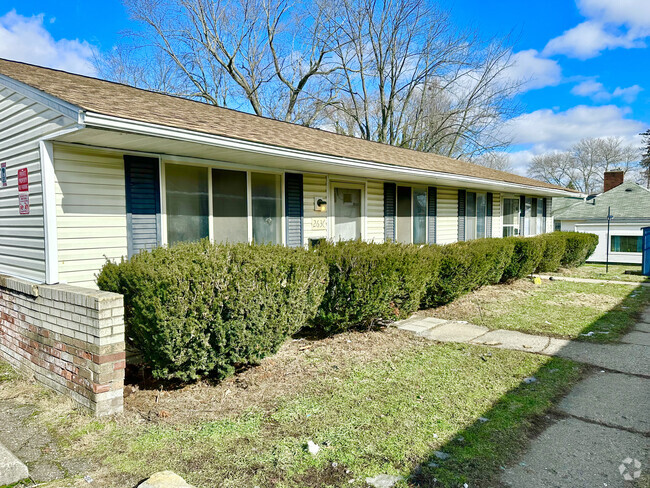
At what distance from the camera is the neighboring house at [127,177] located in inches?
177

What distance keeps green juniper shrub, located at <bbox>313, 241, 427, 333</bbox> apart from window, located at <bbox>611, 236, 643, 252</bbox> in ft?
70.4

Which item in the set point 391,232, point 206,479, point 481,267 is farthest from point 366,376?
point 391,232

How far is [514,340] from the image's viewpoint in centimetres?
596

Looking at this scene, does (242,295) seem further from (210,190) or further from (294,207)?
(294,207)

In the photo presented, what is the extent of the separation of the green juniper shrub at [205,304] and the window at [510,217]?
1214 centimetres

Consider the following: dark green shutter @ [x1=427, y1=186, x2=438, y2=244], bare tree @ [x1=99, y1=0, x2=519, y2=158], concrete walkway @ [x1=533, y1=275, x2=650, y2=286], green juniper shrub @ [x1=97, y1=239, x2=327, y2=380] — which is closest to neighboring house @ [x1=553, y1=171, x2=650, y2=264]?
bare tree @ [x1=99, y1=0, x2=519, y2=158]

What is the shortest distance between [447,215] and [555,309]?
4.34 m

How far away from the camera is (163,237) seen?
5.58m

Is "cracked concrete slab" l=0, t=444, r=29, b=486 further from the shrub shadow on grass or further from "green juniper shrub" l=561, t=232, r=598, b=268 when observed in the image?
"green juniper shrub" l=561, t=232, r=598, b=268

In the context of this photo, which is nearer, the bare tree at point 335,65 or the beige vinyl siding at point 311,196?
the beige vinyl siding at point 311,196

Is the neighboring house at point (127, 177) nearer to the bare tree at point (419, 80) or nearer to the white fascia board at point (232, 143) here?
the white fascia board at point (232, 143)

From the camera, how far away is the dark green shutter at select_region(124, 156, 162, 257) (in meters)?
5.27

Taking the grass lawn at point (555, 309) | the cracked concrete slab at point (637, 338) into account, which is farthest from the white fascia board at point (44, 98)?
the cracked concrete slab at point (637, 338)

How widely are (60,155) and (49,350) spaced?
6.74ft
